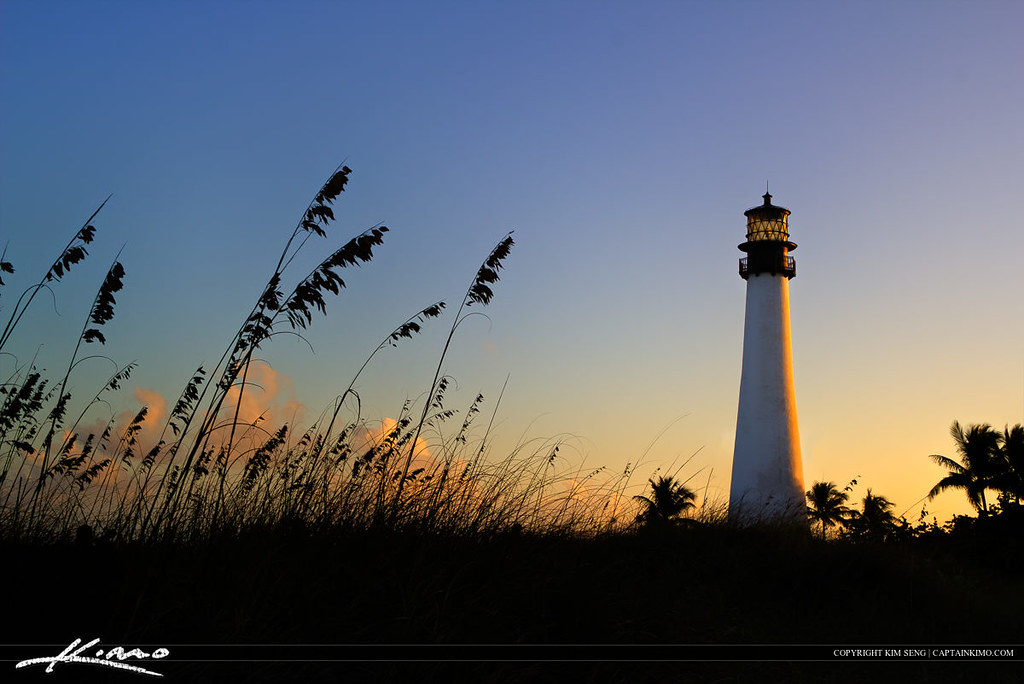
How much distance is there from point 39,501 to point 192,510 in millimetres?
1195

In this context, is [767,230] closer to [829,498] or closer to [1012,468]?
[1012,468]

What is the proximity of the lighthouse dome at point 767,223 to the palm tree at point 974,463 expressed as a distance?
14.2m

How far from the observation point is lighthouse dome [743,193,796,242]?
27.1 metres

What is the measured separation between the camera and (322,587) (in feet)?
12.7

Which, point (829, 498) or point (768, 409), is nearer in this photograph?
point (768, 409)

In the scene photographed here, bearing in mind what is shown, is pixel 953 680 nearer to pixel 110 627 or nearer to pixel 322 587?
pixel 322 587

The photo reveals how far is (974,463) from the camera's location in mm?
33188

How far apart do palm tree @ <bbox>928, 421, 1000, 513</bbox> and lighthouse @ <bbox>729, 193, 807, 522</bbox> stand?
42.0ft

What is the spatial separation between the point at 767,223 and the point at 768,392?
6.39 m
